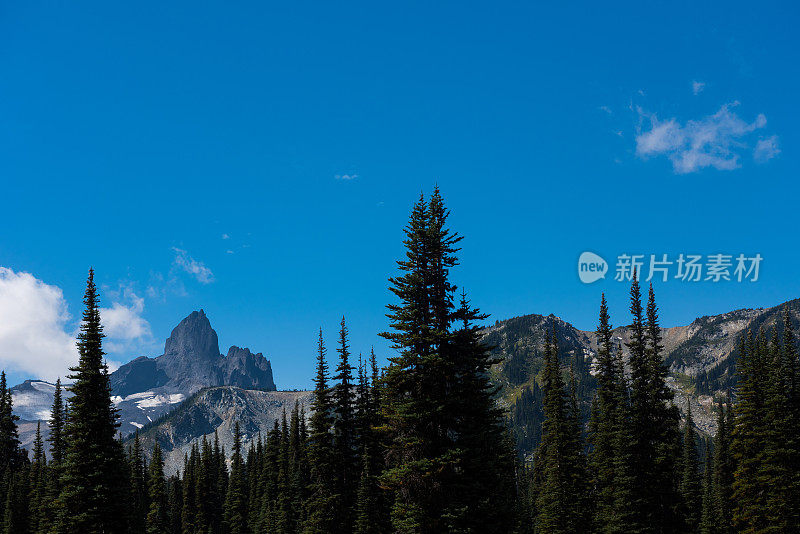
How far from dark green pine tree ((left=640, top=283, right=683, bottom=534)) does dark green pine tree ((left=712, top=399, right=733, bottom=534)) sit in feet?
106

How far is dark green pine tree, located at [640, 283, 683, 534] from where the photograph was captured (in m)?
51.6

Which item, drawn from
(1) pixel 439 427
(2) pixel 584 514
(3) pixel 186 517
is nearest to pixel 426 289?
(1) pixel 439 427

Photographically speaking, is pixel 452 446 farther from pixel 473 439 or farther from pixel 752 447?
pixel 752 447

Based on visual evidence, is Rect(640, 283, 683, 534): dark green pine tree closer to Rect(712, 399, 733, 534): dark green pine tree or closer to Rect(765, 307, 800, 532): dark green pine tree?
Rect(765, 307, 800, 532): dark green pine tree

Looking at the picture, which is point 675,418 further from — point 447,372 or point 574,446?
point 447,372

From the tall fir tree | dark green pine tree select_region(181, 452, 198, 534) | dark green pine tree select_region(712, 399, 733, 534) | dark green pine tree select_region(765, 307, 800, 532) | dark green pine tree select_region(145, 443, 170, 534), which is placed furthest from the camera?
dark green pine tree select_region(181, 452, 198, 534)

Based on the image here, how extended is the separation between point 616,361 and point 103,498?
4823 cm

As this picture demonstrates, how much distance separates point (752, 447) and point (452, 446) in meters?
41.7

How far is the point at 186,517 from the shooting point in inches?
4943

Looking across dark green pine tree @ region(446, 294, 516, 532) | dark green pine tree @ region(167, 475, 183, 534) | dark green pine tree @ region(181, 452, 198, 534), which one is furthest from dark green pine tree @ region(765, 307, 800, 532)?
dark green pine tree @ region(167, 475, 183, 534)

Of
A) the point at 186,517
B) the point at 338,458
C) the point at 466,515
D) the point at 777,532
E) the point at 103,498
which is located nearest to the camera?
the point at 466,515

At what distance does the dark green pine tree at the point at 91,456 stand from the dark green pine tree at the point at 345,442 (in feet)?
56.6

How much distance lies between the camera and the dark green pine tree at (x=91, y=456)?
1624 inches

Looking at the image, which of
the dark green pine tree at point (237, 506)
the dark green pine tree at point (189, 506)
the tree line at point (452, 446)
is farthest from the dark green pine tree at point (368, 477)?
the dark green pine tree at point (189, 506)
